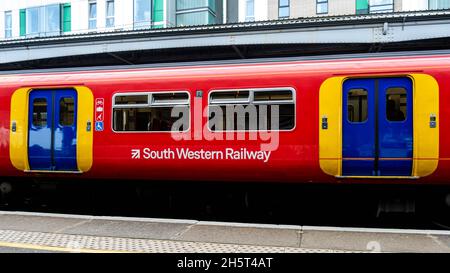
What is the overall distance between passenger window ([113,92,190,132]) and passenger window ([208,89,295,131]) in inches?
19.7

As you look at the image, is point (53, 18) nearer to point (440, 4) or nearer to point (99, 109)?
point (99, 109)

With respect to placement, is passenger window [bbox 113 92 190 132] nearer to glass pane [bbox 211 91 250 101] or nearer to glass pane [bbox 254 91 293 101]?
glass pane [bbox 211 91 250 101]

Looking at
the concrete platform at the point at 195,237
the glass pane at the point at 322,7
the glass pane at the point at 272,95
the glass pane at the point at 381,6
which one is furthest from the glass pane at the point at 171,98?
the glass pane at the point at 322,7

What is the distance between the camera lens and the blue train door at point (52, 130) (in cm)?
700

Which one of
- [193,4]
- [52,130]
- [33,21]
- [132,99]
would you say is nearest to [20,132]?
[52,130]

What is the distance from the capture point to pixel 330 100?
6.07 meters

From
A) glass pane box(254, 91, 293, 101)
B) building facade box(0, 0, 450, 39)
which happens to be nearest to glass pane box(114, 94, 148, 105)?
glass pane box(254, 91, 293, 101)

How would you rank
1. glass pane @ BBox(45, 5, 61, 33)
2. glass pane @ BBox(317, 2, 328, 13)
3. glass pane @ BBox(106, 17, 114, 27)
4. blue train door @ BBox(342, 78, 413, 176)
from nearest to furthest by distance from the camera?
blue train door @ BBox(342, 78, 413, 176) < glass pane @ BBox(317, 2, 328, 13) < glass pane @ BBox(106, 17, 114, 27) < glass pane @ BBox(45, 5, 61, 33)

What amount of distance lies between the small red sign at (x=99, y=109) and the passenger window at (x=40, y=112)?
1062 millimetres

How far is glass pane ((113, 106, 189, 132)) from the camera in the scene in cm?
658

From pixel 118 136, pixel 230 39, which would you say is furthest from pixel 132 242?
pixel 230 39

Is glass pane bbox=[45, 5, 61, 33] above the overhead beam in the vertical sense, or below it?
above

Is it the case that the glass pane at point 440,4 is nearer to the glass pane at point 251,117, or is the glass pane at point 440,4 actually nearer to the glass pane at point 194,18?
the glass pane at point 194,18

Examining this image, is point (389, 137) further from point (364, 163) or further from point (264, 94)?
point (264, 94)
